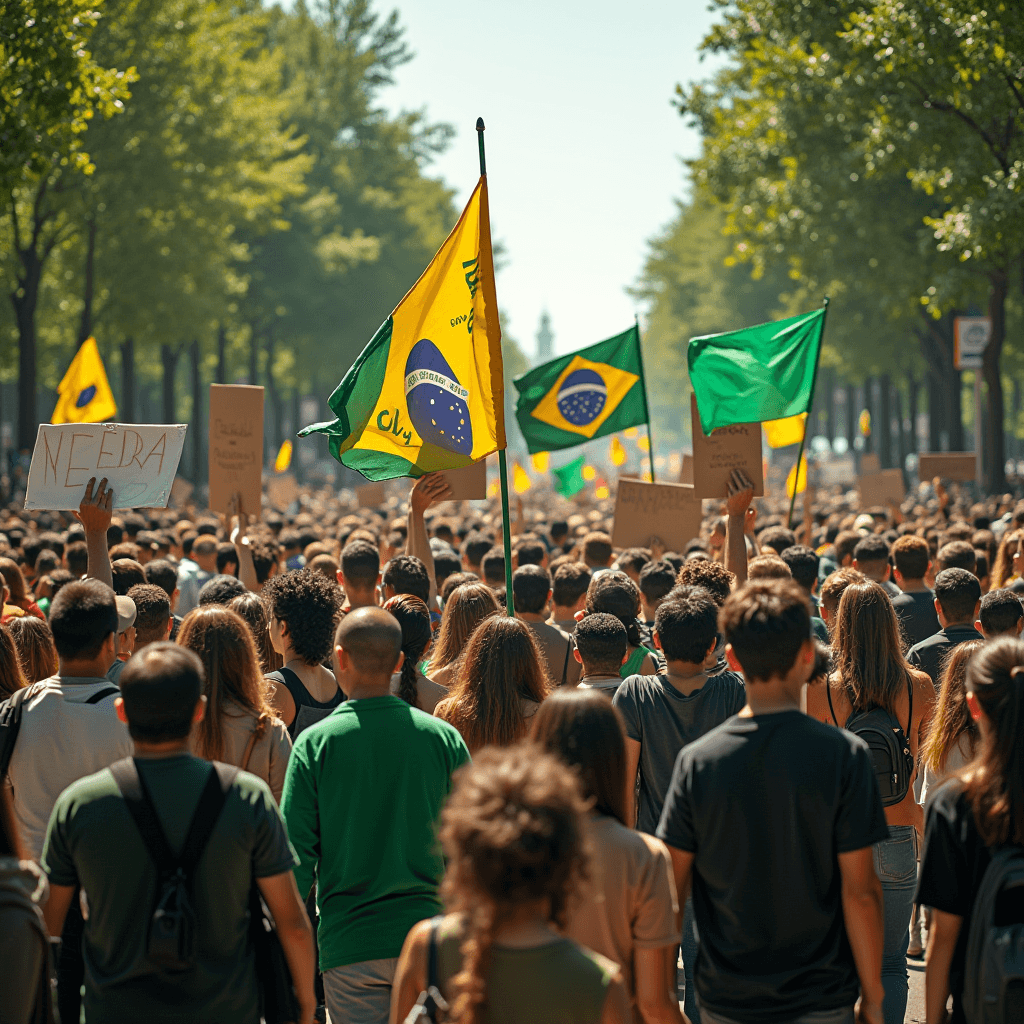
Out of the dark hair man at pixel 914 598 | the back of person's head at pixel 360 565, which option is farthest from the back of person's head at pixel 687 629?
the dark hair man at pixel 914 598

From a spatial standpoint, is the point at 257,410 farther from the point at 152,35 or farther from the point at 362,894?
the point at 152,35

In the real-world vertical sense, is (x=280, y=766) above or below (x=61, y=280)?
below

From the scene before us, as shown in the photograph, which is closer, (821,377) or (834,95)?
(834,95)

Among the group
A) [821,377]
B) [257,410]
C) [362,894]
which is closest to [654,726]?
[362,894]

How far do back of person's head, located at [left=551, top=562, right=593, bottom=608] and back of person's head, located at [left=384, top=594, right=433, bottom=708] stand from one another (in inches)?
57.9

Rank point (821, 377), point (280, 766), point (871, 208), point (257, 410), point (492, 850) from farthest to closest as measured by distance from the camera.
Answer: point (821, 377) → point (871, 208) → point (257, 410) → point (280, 766) → point (492, 850)

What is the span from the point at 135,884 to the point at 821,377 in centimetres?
→ 5730

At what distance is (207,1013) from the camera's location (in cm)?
318

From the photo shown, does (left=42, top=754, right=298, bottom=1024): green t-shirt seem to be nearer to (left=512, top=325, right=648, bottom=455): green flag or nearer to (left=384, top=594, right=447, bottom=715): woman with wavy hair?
(left=384, top=594, right=447, bottom=715): woman with wavy hair

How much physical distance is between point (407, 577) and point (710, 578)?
157cm

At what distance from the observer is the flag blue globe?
473 inches

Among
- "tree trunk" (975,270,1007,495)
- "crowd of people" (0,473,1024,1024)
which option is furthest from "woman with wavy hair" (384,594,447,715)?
"tree trunk" (975,270,1007,495)

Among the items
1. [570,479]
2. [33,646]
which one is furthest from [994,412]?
[33,646]

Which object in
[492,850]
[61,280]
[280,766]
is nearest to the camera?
[492,850]
